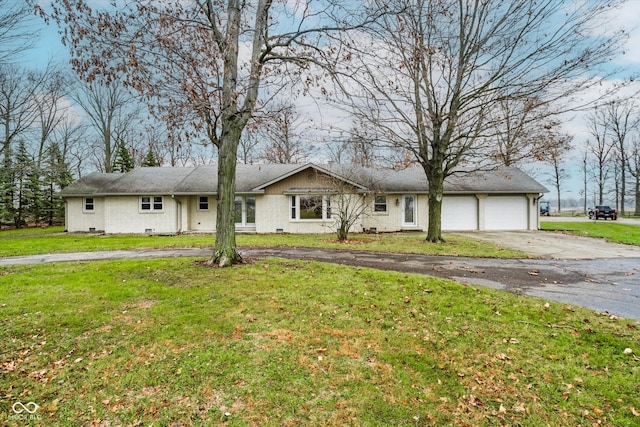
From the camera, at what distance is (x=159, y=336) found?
15.9 feet

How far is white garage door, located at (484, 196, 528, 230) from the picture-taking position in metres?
21.7

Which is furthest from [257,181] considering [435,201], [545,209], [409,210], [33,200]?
[545,209]

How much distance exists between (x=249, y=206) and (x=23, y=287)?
45.7 feet

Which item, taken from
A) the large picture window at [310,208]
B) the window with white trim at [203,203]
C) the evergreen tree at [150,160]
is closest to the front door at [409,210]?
the large picture window at [310,208]

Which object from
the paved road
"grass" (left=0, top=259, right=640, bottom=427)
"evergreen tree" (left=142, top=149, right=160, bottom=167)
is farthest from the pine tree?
"grass" (left=0, top=259, right=640, bottom=427)

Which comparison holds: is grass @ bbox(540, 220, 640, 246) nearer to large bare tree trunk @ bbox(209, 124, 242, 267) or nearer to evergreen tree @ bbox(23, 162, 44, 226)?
large bare tree trunk @ bbox(209, 124, 242, 267)

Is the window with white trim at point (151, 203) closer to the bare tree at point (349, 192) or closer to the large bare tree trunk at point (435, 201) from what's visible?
the bare tree at point (349, 192)

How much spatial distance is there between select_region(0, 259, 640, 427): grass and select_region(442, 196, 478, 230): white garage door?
51.7 feet

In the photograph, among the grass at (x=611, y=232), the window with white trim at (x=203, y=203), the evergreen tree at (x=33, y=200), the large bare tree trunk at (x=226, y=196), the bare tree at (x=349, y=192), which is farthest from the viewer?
the evergreen tree at (x=33, y=200)

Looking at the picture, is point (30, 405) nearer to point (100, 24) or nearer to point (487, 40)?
point (100, 24)

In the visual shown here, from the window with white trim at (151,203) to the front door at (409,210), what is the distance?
15.2 metres

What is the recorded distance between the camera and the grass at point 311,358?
336 cm

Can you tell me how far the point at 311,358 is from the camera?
430 centimetres

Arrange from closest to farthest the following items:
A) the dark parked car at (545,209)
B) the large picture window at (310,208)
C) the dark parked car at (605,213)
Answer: the large picture window at (310,208) → the dark parked car at (605,213) → the dark parked car at (545,209)
